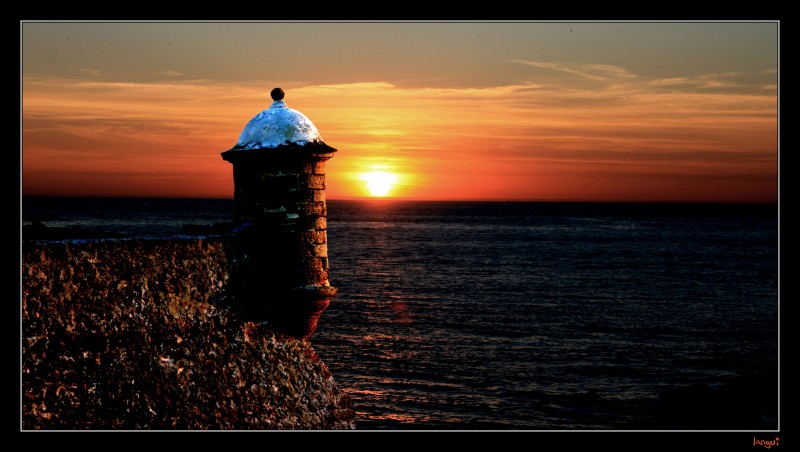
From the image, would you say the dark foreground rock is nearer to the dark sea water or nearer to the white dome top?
the dark sea water

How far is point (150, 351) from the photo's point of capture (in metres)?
11.0

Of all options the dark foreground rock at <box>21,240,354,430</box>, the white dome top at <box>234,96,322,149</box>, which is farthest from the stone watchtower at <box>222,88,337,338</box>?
the dark foreground rock at <box>21,240,354,430</box>

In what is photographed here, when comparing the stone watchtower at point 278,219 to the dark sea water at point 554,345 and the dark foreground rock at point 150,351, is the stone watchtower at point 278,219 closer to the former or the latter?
the dark foreground rock at point 150,351

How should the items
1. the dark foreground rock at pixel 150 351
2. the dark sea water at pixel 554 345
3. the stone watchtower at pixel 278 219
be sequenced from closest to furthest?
the dark foreground rock at pixel 150 351, the stone watchtower at pixel 278 219, the dark sea water at pixel 554 345

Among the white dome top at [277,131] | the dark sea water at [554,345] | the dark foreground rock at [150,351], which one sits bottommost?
the dark sea water at [554,345]

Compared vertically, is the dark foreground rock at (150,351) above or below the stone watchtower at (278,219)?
below

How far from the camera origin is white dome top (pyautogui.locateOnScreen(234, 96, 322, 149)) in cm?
1273

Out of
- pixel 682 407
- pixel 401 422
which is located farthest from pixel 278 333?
pixel 682 407

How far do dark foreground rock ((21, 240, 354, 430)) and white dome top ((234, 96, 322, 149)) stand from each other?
6.16 ft

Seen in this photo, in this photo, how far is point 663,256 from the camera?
87625 mm

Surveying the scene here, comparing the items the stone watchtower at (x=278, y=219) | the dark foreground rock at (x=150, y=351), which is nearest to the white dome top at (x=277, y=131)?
the stone watchtower at (x=278, y=219)

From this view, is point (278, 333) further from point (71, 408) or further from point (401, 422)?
point (401, 422)

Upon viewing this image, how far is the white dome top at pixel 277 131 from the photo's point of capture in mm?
12734
